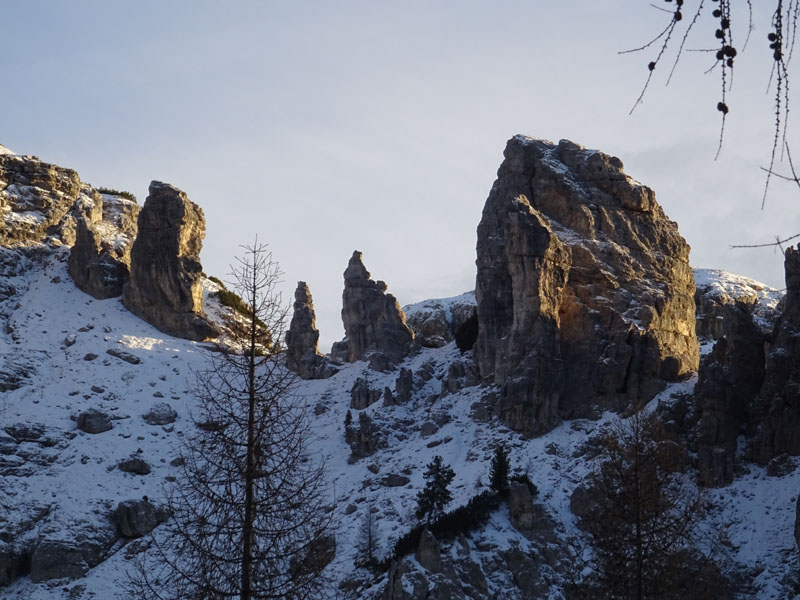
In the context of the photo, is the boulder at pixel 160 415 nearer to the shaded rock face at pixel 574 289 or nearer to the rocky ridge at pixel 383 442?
the rocky ridge at pixel 383 442

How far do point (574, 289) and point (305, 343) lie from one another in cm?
2510

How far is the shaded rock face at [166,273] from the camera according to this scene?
77.8 meters

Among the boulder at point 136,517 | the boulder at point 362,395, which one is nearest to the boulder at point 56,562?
the boulder at point 136,517

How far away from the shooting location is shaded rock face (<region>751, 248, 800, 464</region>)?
47.8 metres

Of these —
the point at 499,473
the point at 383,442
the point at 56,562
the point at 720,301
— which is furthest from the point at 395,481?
the point at 720,301

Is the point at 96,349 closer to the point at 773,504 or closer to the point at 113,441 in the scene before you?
the point at 113,441

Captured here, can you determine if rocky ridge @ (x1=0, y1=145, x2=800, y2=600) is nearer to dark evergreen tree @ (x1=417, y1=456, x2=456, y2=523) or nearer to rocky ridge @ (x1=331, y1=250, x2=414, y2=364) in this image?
rocky ridge @ (x1=331, y1=250, x2=414, y2=364)

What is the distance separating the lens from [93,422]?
201 ft

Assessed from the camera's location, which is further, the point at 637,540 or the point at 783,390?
the point at 783,390

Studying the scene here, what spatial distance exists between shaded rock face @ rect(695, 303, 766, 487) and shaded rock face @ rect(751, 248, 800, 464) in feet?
3.74

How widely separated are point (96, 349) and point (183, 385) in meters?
7.28

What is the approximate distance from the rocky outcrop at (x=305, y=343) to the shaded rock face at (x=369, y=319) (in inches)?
111

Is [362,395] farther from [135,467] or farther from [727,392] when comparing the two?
[727,392]

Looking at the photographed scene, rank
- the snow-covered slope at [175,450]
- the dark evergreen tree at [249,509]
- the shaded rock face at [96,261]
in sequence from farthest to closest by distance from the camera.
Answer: the shaded rock face at [96,261] → the snow-covered slope at [175,450] → the dark evergreen tree at [249,509]
